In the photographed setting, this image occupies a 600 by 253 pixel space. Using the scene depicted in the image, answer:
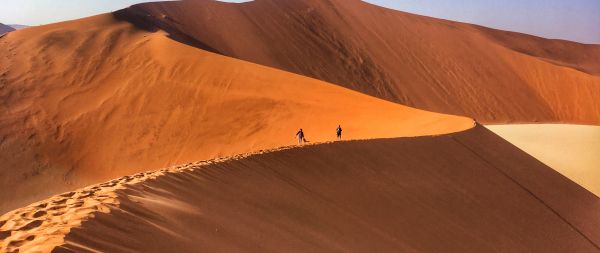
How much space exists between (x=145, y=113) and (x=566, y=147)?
53.6 feet

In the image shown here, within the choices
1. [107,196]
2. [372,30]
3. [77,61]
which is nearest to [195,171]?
[107,196]

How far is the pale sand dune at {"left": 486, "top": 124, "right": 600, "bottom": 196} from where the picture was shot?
66.6 feet

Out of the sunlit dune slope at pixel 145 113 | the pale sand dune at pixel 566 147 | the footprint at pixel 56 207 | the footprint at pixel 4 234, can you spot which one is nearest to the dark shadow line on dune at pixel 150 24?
the sunlit dune slope at pixel 145 113

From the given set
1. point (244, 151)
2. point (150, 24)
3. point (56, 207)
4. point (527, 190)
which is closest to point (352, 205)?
point (56, 207)

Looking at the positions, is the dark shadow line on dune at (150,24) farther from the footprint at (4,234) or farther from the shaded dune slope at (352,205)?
the footprint at (4,234)

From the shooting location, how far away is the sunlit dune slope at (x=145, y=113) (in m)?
15.7

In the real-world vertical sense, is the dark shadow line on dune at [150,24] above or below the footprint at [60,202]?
above

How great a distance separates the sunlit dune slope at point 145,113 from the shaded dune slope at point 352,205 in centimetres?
268

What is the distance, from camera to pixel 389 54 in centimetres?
4012

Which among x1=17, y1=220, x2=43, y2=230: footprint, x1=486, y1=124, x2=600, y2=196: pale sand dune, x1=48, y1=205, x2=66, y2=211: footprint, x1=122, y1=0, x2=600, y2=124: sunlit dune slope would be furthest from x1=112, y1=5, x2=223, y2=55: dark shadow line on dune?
x1=17, y1=220, x2=43, y2=230: footprint

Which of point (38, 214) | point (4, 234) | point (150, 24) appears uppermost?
point (150, 24)

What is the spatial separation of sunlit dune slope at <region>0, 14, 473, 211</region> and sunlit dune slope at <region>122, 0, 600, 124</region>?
8.30 m

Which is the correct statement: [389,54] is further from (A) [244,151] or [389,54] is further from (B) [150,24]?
(A) [244,151]

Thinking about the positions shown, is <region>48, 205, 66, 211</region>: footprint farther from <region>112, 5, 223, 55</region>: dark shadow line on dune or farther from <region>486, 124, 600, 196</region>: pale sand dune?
<region>112, 5, 223, 55</region>: dark shadow line on dune
